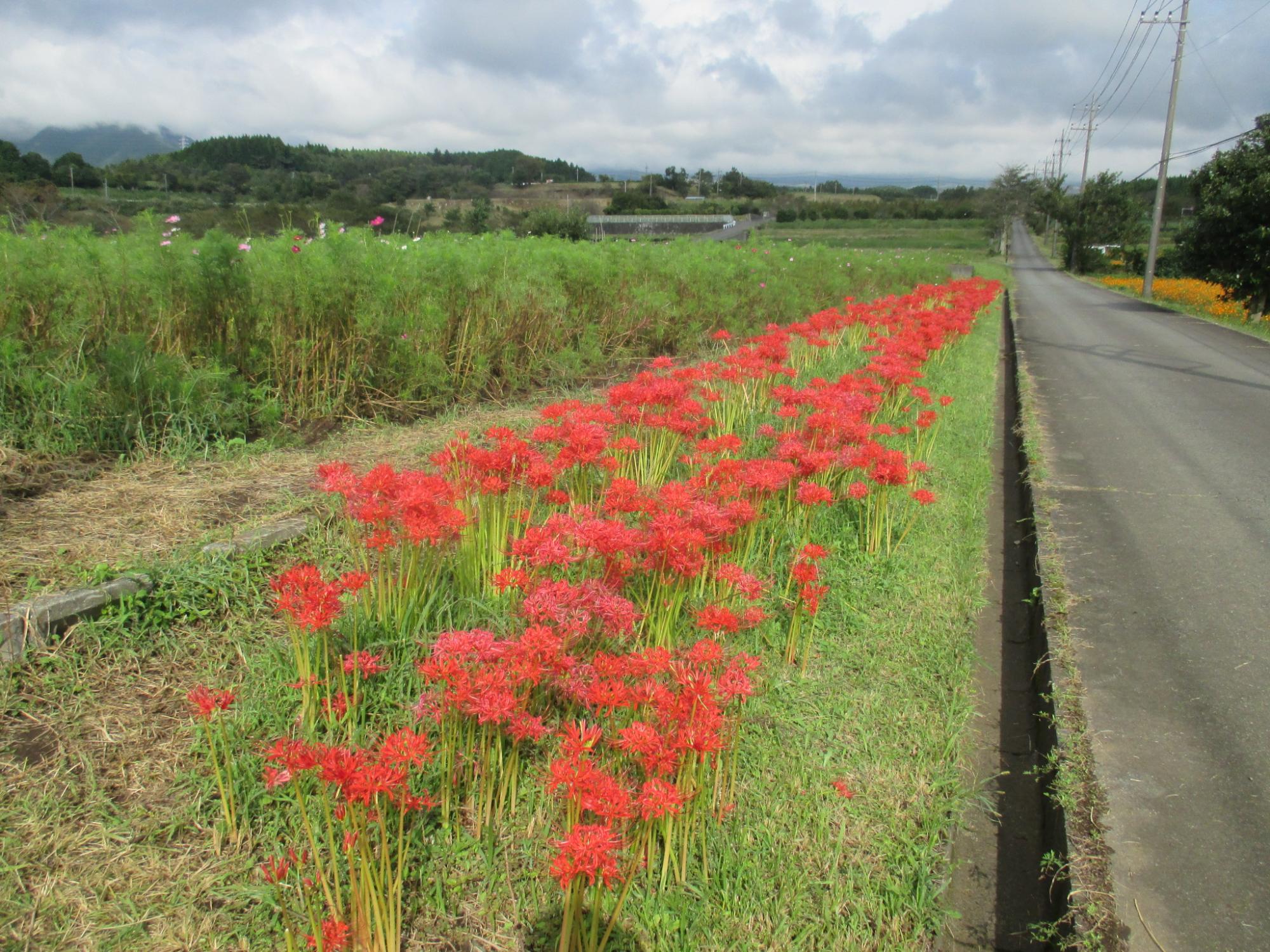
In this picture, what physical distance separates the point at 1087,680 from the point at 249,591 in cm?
341

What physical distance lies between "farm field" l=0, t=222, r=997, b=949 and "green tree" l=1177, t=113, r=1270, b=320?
826 inches

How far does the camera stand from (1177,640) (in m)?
3.43

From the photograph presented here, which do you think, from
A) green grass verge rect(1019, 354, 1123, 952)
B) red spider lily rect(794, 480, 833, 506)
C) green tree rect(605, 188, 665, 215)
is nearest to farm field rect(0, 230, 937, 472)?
red spider lily rect(794, 480, 833, 506)

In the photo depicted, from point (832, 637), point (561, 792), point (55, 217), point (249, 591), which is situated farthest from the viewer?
point (55, 217)

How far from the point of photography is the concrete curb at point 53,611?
2504 millimetres

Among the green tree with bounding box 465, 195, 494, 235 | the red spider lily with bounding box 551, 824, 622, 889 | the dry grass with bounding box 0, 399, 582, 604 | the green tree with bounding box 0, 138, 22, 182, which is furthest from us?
the green tree with bounding box 465, 195, 494, 235

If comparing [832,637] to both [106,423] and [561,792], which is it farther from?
[106,423]

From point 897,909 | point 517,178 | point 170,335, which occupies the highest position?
point 517,178

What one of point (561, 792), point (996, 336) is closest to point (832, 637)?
point (561, 792)

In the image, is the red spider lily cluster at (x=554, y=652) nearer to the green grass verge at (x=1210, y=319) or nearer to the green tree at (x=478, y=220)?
the green tree at (x=478, y=220)

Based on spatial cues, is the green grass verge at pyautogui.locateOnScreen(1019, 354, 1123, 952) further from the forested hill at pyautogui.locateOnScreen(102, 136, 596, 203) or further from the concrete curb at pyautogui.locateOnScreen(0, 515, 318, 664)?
the forested hill at pyautogui.locateOnScreen(102, 136, 596, 203)

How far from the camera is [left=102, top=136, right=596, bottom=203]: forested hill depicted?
57.1ft

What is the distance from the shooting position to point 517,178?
52.3 metres

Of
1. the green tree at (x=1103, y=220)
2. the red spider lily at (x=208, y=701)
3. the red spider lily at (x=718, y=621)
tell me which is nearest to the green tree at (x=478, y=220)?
the red spider lily at (x=718, y=621)
